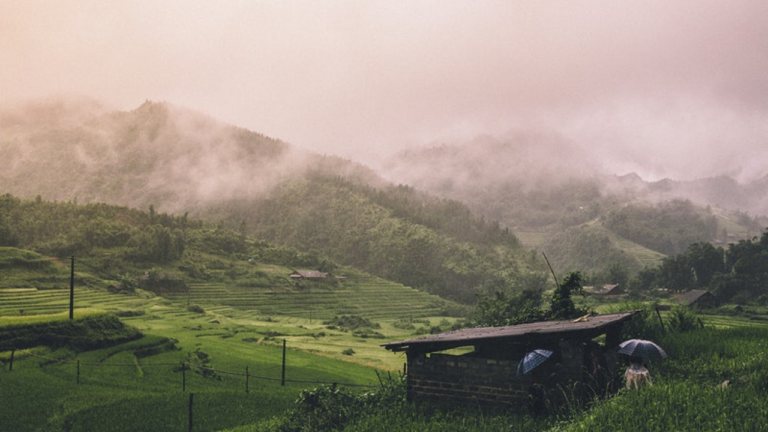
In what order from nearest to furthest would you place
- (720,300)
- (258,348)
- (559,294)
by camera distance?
(559,294), (258,348), (720,300)

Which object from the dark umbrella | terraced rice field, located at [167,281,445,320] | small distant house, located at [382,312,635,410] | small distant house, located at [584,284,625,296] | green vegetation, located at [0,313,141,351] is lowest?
terraced rice field, located at [167,281,445,320]

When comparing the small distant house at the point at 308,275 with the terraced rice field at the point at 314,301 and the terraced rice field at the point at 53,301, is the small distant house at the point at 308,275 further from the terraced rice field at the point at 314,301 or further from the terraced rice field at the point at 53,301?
the terraced rice field at the point at 53,301

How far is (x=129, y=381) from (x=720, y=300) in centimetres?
9653

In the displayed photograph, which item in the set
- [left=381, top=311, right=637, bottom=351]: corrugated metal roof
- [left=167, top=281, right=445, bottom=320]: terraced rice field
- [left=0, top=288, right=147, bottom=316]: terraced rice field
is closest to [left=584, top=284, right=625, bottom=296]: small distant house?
[left=167, top=281, right=445, bottom=320]: terraced rice field

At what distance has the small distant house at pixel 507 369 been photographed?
431 inches

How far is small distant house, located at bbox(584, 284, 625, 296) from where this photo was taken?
4405 inches

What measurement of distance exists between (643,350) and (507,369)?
287cm

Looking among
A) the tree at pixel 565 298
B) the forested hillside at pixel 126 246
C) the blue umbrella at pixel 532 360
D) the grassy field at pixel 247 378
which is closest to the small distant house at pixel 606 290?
the grassy field at pixel 247 378

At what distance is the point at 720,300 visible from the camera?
90.5m

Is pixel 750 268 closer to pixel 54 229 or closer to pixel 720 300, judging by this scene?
pixel 720 300

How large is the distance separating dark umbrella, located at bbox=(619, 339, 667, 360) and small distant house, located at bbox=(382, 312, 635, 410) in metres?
0.65

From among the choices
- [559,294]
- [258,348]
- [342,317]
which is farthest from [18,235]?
[559,294]

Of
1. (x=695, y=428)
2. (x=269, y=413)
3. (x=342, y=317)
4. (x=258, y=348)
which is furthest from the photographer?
(x=342, y=317)

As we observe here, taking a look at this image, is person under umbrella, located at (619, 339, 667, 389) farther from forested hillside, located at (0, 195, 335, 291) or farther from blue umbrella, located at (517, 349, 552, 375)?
forested hillside, located at (0, 195, 335, 291)
